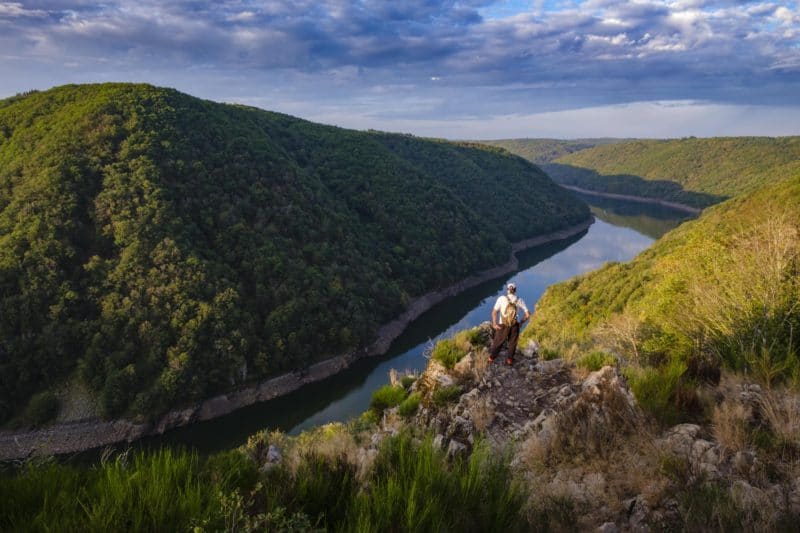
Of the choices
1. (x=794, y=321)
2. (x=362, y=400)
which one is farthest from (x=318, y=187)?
(x=794, y=321)

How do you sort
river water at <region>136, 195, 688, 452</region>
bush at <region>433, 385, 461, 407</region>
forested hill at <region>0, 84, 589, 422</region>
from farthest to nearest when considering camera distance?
forested hill at <region>0, 84, 589, 422</region>
river water at <region>136, 195, 688, 452</region>
bush at <region>433, 385, 461, 407</region>

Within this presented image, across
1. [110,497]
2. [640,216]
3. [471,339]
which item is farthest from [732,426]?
[640,216]

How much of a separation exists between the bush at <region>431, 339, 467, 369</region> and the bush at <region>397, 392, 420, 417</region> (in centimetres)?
104

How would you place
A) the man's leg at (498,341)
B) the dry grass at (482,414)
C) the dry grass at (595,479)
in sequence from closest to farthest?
1. the dry grass at (595,479)
2. the dry grass at (482,414)
3. the man's leg at (498,341)

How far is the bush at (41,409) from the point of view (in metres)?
35.7

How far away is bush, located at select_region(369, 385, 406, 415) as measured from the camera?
890 cm

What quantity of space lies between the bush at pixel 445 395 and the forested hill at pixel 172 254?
37372mm

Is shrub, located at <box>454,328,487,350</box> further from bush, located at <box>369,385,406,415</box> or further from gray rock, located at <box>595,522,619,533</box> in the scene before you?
gray rock, located at <box>595,522,619,533</box>

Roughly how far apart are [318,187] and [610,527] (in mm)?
→ 74235

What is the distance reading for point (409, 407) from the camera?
26.3 feet

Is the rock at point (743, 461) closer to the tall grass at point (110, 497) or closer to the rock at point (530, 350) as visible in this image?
the tall grass at point (110, 497)

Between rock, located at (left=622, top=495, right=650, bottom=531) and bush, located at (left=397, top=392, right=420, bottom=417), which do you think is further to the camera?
bush, located at (left=397, top=392, right=420, bottom=417)

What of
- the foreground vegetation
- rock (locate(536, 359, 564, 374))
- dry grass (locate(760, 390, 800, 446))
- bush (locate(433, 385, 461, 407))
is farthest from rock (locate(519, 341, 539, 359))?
the foreground vegetation

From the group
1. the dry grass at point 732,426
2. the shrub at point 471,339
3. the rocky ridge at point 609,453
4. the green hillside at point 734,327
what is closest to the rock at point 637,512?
the rocky ridge at point 609,453
